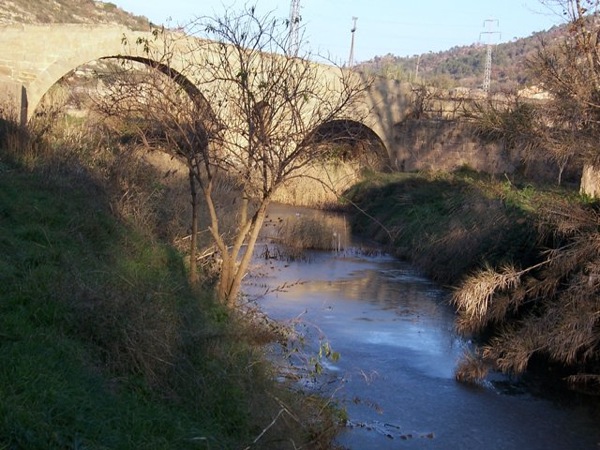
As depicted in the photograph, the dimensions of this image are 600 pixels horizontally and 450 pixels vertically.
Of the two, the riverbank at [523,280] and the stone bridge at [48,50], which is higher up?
the stone bridge at [48,50]

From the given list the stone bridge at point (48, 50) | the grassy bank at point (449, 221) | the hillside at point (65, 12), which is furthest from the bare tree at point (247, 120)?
the hillside at point (65, 12)

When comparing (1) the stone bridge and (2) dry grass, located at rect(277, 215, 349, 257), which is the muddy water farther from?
(1) the stone bridge

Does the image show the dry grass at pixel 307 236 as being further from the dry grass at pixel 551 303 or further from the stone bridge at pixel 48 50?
the dry grass at pixel 551 303

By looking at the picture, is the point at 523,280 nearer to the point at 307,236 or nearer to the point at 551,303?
the point at 551,303

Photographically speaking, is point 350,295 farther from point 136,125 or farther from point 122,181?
point 136,125

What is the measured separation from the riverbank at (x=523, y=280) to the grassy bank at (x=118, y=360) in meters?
3.73

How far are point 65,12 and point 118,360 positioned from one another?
147 feet

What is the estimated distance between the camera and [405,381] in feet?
35.8

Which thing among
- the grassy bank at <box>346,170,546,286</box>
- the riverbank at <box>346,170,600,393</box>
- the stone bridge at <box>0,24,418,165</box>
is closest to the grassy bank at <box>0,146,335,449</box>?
the grassy bank at <box>346,170,546,286</box>

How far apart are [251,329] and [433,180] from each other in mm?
16548

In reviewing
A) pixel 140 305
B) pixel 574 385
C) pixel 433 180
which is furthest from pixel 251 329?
pixel 433 180

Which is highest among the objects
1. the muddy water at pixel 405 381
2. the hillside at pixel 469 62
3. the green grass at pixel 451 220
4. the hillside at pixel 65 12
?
the hillside at pixel 469 62

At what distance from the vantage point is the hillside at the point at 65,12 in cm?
4334

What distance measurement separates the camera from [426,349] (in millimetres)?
12492
